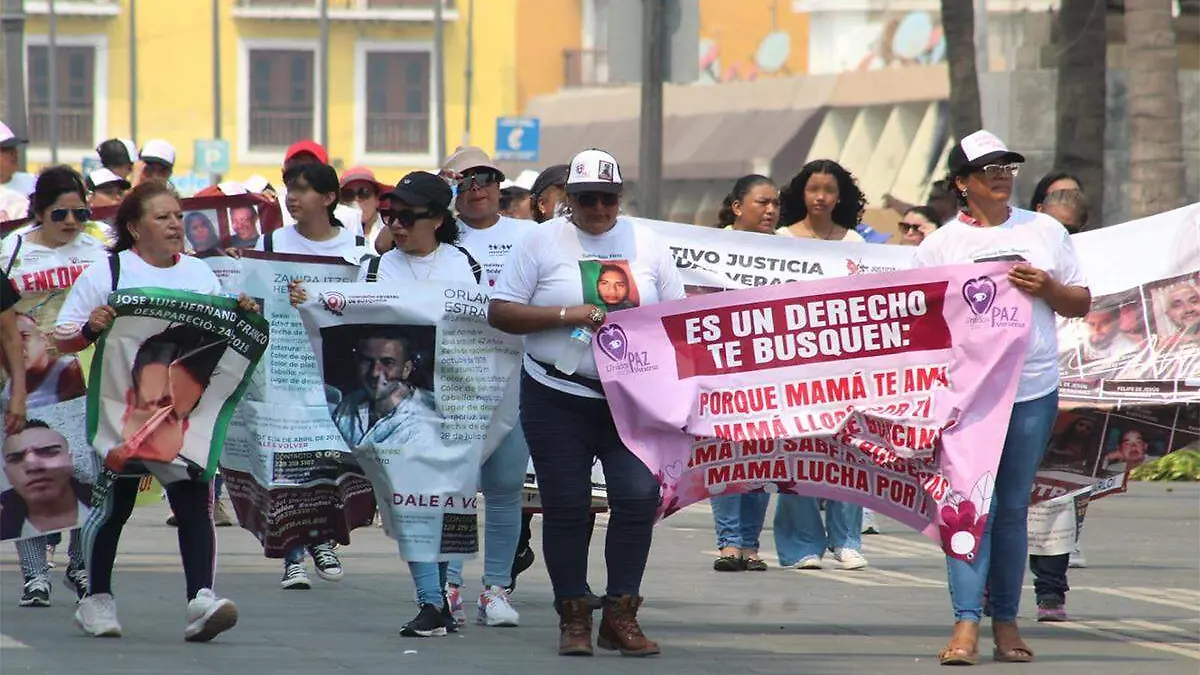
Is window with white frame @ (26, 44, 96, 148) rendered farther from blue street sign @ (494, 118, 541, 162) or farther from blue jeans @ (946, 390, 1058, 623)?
blue jeans @ (946, 390, 1058, 623)

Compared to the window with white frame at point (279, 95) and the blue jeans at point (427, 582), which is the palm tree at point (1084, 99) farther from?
the window with white frame at point (279, 95)

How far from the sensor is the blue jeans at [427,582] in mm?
9828

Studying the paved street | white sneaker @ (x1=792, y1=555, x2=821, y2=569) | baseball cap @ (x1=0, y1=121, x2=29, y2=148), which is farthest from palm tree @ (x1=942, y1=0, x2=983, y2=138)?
baseball cap @ (x1=0, y1=121, x2=29, y2=148)

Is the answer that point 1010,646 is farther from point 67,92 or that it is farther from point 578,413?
point 67,92

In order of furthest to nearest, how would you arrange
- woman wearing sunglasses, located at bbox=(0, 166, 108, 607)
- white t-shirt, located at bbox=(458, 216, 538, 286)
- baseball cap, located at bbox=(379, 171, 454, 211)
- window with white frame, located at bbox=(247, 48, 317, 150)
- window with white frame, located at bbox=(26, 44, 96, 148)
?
window with white frame, located at bbox=(247, 48, 317, 150), window with white frame, located at bbox=(26, 44, 96, 148), woman wearing sunglasses, located at bbox=(0, 166, 108, 607), white t-shirt, located at bbox=(458, 216, 538, 286), baseball cap, located at bbox=(379, 171, 454, 211)

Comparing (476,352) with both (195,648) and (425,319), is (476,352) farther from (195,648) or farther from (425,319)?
(195,648)

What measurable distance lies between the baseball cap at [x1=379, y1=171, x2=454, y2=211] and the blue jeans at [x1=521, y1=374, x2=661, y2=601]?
0.97 metres

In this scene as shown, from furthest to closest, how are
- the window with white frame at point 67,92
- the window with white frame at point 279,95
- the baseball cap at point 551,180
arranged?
1. the window with white frame at point 279,95
2. the window with white frame at point 67,92
3. the baseball cap at point 551,180

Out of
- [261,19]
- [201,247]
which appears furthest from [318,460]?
[261,19]

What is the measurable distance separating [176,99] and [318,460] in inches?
2668

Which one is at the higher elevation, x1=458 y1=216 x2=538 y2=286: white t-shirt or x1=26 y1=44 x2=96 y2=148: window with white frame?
x1=26 y1=44 x2=96 y2=148: window with white frame

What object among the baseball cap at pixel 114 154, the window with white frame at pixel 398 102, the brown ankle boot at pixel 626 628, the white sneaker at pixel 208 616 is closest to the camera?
the brown ankle boot at pixel 626 628

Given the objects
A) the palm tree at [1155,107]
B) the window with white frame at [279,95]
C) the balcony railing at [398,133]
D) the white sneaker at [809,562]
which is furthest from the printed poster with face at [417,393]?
the balcony railing at [398,133]

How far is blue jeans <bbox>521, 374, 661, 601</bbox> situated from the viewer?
941cm
